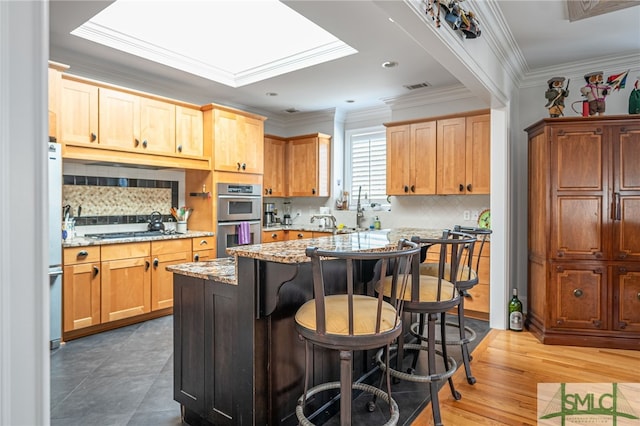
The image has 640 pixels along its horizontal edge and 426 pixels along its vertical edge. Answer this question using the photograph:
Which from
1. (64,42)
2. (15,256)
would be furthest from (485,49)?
(64,42)

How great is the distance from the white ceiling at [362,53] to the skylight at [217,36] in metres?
0.09

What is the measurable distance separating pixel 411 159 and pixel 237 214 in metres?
2.27

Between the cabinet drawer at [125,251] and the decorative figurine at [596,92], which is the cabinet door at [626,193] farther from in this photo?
the cabinet drawer at [125,251]

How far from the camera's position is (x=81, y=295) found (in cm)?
334

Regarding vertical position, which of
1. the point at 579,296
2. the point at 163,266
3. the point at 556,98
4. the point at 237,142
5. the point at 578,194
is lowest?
the point at 579,296

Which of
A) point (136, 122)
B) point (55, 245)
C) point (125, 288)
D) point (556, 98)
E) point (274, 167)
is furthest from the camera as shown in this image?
point (274, 167)

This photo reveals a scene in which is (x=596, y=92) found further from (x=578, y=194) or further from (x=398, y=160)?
(x=398, y=160)

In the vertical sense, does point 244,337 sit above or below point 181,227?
below

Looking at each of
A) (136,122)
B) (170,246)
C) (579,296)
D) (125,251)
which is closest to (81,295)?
(125,251)

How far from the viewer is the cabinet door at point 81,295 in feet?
10.7

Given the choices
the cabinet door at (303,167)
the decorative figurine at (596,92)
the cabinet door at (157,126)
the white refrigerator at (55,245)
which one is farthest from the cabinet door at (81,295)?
the decorative figurine at (596,92)

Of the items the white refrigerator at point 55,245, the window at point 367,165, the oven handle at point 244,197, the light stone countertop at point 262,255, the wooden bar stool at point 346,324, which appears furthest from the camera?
the window at point 367,165
